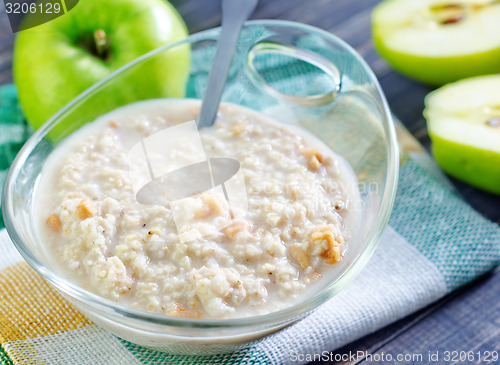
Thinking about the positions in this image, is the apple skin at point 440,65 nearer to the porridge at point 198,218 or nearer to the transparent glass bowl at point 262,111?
the transparent glass bowl at point 262,111

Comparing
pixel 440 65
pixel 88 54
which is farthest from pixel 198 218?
pixel 440 65

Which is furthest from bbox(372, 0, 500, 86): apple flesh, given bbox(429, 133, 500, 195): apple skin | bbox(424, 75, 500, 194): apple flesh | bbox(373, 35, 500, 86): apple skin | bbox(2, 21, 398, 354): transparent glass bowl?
bbox(2, 21, 398, 354): transparent glass bowl

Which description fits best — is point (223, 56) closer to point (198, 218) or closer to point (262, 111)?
point (262, 111)

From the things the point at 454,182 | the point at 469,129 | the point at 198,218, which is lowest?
the point at 454,182

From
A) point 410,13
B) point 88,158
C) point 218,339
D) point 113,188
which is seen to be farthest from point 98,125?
point 410,13

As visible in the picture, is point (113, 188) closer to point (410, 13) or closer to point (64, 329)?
point (64, 329)

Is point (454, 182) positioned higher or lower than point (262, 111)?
lower

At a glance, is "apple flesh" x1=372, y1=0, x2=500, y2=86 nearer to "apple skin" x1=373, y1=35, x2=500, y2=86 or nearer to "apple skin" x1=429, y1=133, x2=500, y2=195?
"apple skin" x1=373, y1=35, x2=500, y2=86

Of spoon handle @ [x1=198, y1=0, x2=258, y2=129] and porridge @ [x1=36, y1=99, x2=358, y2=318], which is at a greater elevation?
spoon handle @ [x1=198, y1=0, x2=258, y2=129]
